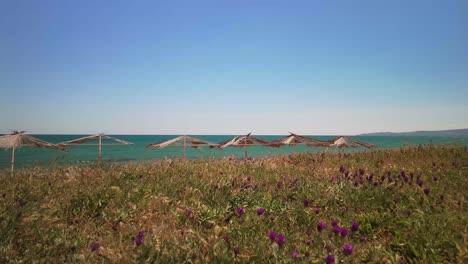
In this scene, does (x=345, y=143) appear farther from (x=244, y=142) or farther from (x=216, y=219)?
(x=216, y=219)

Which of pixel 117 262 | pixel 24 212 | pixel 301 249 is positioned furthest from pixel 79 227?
pixel 301 249

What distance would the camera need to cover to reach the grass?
2.99m

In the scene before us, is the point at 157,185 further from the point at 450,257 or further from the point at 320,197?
the point at 450,257

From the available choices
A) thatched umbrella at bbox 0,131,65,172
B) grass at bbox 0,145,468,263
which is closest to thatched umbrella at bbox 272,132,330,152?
thatched umbrella at bbox 0,131,65,172

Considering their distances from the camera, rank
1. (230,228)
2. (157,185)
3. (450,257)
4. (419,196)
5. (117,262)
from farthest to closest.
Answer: (157,185) < (419,196) < (230,228) < (450,257) < (117,262)

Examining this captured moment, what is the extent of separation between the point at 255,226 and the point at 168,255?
1.49 metres

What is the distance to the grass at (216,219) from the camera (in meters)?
2.99

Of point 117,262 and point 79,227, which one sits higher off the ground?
point 117,262

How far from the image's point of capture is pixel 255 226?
392 cm

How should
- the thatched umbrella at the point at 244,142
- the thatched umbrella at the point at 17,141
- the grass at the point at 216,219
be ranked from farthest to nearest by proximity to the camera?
the thatched umbrella at the point at 244,142 < the thatched umbrella at the point at 17,141 < the grass at the point at 216,219

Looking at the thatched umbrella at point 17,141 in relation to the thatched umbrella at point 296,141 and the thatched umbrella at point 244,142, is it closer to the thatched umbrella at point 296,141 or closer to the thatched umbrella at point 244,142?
the thatched umbrella at point 244,142

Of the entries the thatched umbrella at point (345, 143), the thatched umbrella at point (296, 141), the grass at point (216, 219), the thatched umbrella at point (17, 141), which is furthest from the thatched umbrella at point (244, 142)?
the grass at point (216, 219)

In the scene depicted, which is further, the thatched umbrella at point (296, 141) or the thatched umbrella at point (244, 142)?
the thatched umbrella at point (296, 141)

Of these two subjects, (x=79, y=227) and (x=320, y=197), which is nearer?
(x=79, y=227)
